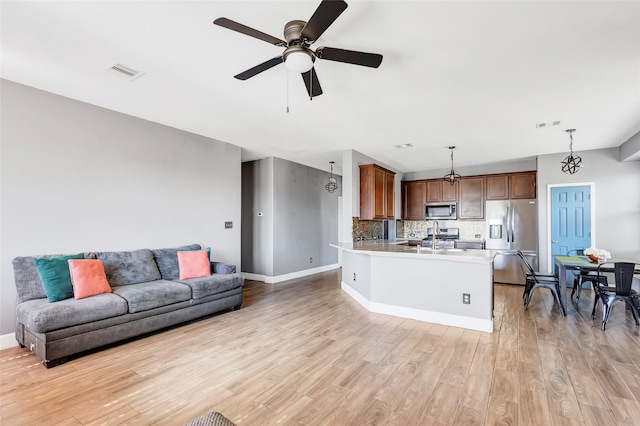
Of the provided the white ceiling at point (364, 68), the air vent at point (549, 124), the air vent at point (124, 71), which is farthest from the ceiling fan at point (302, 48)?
the air vent at point (549, 124)

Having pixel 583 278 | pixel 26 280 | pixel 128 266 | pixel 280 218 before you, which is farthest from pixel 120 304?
pixel 583 278

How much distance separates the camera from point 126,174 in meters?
3.97

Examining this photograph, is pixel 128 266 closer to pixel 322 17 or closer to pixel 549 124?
pixel 322 17

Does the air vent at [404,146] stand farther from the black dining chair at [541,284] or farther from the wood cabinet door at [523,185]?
the wood cabinet door at [523,185]

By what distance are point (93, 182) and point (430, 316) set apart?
4.51 metres

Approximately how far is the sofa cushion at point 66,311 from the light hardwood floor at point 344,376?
1.20 feet

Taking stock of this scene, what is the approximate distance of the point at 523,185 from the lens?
668 cm

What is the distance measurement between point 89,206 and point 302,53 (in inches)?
128

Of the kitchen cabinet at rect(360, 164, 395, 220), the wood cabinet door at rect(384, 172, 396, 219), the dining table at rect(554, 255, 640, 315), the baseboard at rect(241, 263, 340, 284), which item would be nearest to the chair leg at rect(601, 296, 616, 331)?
the dining table at rect(554, 255, 640, 315)

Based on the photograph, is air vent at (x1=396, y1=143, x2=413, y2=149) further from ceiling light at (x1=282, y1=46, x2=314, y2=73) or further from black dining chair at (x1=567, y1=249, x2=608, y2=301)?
ceiling light at (x1=282, y1=46, x2=314, y2=73)

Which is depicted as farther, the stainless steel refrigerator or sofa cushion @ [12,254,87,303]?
the stainless steel refrigerator

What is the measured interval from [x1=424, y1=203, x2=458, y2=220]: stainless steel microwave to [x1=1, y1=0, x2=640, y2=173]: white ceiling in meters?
2.96

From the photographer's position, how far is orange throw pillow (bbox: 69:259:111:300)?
3098 millimetres

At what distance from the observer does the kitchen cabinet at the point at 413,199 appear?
7.87 m
